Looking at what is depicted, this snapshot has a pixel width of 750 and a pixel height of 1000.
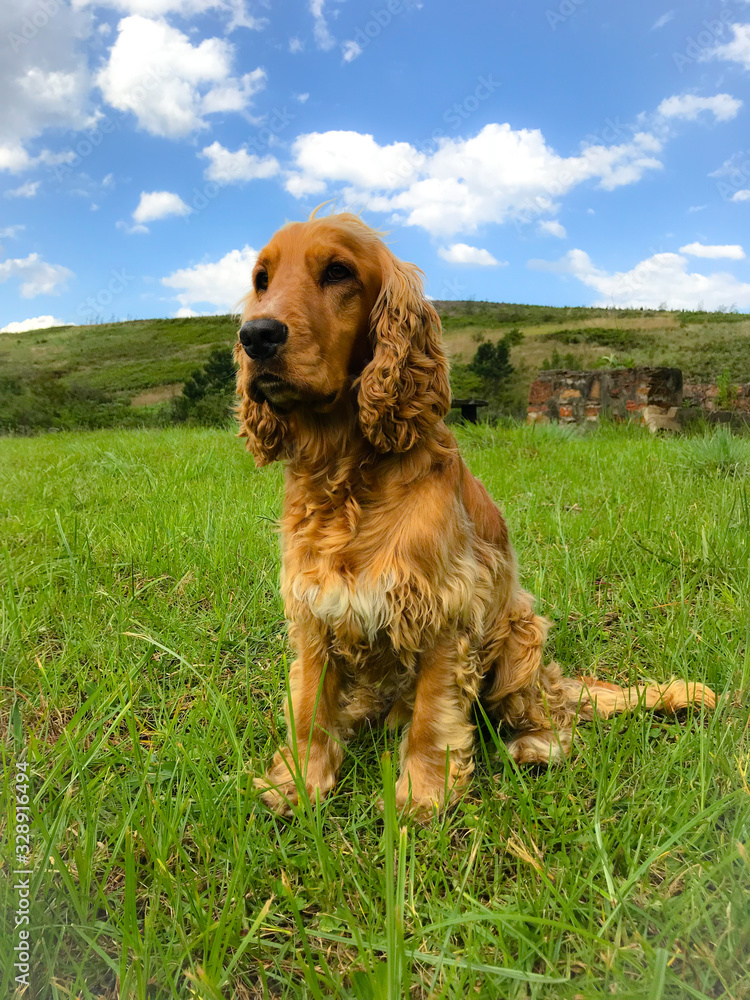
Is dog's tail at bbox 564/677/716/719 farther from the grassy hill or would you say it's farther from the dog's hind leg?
the grassy hill

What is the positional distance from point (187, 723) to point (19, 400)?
21.2 meters

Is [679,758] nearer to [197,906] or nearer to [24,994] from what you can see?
[197,906]

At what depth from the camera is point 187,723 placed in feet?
6.31

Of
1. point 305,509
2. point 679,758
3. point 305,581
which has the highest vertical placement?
point 305,509

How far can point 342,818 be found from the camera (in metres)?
1.80

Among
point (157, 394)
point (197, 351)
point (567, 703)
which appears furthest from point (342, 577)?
point (197, 351)

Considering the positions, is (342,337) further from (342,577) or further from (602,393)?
(602,393)

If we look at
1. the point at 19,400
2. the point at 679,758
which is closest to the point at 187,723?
the point at 679,758

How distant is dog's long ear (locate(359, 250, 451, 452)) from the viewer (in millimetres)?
1832

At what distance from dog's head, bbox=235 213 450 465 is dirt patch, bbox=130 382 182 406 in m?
21.5

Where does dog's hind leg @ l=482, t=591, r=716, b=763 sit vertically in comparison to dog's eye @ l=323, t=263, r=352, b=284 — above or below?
below

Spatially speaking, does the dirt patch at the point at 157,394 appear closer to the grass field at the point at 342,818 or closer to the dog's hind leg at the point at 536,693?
the grass field at the point at 342,818

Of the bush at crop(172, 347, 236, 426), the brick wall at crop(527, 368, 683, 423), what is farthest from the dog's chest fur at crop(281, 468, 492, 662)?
the bush at crop(172, 347, 236, 426)

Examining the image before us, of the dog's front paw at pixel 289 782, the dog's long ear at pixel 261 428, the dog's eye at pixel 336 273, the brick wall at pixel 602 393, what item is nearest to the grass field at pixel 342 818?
the dog's front paw at pixel 289 782
